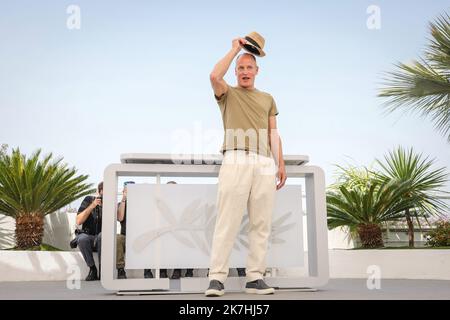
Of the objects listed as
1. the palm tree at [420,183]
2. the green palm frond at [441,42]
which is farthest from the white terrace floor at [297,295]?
the green palm frond at [441,42]

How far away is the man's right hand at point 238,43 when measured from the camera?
2908 millimetres

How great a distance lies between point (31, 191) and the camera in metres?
6.20

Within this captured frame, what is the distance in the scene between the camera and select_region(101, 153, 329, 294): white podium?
310cm

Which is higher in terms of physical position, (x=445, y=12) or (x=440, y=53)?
(x=445, y=12)

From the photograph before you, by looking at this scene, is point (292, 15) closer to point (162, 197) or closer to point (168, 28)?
point (168, 28)

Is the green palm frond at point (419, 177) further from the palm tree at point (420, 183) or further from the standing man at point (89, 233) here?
the standing man at point (89, 233)

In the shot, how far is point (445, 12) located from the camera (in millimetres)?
6098

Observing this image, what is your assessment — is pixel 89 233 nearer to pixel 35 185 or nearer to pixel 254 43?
pixel 35 185

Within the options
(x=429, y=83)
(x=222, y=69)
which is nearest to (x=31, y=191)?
(x=222, y=69)

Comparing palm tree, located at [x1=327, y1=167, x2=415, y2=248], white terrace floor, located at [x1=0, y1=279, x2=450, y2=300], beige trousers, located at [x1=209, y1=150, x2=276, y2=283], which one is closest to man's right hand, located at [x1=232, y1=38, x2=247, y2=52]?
beige trousers, located at [x1=209, y1=150, x2=276, y2=283]

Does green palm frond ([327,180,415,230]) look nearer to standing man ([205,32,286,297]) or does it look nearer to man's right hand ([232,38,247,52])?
standing man ([205,32,286,297])

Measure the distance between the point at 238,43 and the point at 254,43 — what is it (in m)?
0.12
